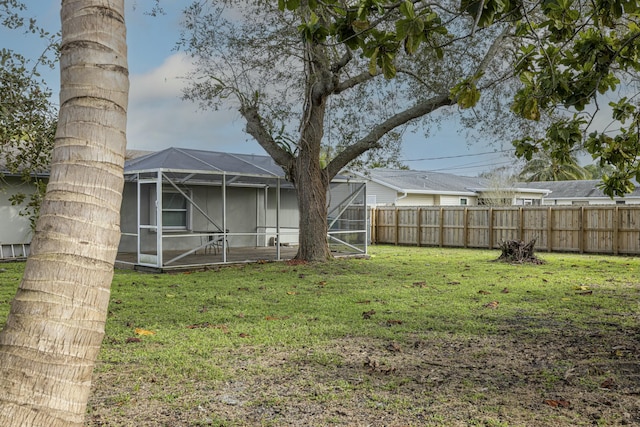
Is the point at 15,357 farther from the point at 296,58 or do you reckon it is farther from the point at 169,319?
the point at 296,58

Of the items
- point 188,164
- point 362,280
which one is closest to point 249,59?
point 188,164

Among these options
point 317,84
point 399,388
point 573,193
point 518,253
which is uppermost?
point 317,84

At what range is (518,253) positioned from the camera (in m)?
14.8

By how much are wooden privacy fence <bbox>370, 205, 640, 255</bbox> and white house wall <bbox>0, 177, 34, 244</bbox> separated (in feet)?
46.1

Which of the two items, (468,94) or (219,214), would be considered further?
(219,214)

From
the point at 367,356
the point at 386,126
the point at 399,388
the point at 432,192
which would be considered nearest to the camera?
the point at 399,388

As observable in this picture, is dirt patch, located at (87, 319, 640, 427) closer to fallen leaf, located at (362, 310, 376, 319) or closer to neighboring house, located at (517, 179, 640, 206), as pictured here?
fallen leaf, located at (362, 310, 376, 319)

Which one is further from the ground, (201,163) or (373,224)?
(201,163)

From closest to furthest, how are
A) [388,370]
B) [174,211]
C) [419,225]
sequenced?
[388,370] < [174,211] < [419,225]

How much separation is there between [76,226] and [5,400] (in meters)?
0.63

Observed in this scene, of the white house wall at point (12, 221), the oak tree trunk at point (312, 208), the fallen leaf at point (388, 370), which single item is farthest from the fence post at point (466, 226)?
the fallen leaf at point (388, 370)

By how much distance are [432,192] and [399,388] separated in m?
Result: 25.9

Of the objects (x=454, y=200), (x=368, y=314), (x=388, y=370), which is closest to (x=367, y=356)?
(x=388, y=370)

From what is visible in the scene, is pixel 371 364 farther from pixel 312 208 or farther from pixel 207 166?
pixel 207 166
